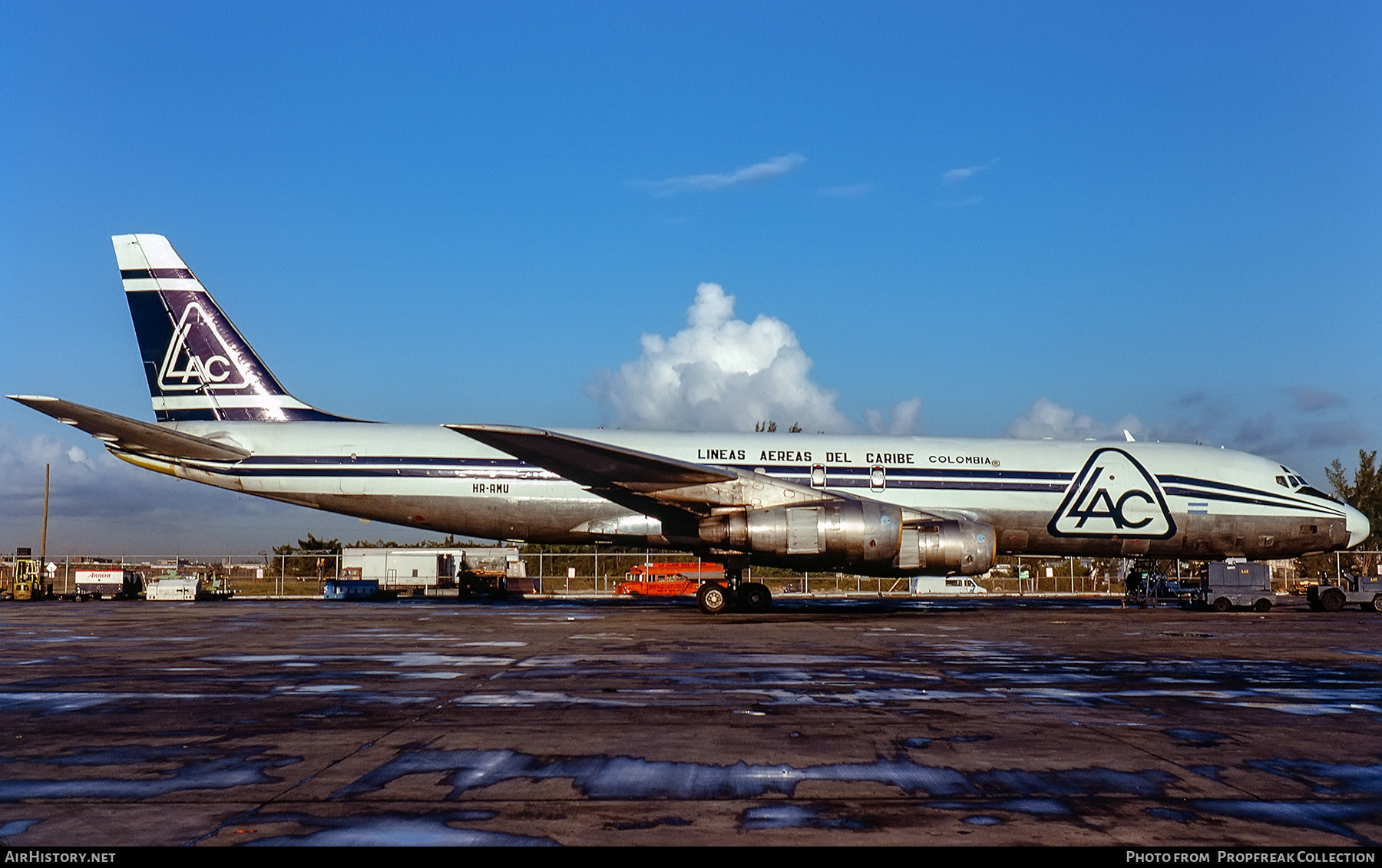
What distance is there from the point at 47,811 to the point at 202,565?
152ft

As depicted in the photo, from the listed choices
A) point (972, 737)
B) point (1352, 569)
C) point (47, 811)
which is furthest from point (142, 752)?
point (1352, 569)

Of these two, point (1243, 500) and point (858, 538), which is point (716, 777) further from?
point (1243, 500)

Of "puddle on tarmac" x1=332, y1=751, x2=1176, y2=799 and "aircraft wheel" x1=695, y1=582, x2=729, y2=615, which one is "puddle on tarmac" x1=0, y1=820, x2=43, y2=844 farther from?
"aircraft wheel" x1=695, y1=582, x2=729, y2=615

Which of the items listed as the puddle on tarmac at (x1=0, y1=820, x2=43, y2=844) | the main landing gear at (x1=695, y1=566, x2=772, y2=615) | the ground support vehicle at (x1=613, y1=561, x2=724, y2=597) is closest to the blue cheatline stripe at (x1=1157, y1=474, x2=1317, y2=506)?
the main landing gear at (x1=695, y1=566, x2=772, y2=615)

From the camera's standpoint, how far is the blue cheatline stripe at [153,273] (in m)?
25.8

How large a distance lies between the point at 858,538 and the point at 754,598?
13.1 ft

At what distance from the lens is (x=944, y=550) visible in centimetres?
2148

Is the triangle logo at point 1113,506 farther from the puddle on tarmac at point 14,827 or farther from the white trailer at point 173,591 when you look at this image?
the white trailer at point 173,591

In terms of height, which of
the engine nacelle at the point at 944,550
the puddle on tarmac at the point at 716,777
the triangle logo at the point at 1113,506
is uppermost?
the triangle logo at the point at 1113,506

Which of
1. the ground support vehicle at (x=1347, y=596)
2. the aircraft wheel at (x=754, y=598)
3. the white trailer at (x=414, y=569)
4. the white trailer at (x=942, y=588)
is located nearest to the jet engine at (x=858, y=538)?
the aircraft wheel at (x=754, y=598)

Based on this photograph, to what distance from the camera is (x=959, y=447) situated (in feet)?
82.6

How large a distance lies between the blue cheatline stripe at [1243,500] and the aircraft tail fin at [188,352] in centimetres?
2165

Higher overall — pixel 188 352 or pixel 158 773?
pixel 188 352

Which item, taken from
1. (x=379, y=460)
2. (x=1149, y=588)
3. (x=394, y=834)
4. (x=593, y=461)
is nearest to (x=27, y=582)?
(x=379, y=460)
